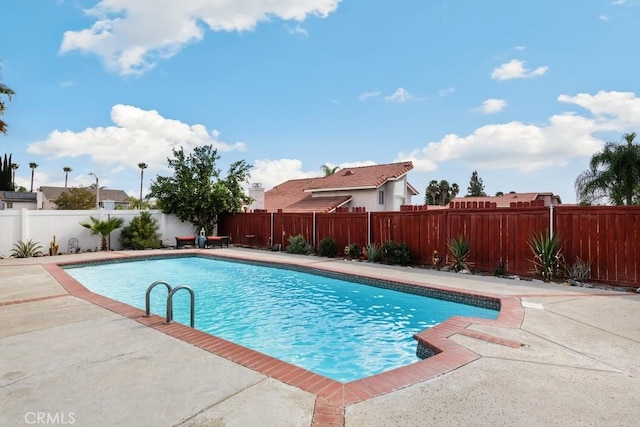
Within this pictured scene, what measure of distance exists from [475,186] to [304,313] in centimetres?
7037

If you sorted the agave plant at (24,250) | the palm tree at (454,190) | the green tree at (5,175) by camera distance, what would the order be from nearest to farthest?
the agave plant at (24,250), the green tree at (5,175), the palm tree at (454,190)

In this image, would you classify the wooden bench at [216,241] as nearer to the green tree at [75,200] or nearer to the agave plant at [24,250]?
the agave plant at [24,250]

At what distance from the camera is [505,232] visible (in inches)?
378

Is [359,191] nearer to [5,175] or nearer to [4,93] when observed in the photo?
[4,93]

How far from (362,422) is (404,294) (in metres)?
5.85

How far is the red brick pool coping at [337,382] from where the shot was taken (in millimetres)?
→ 2893

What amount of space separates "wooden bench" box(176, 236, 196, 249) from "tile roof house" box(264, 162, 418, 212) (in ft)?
23.0

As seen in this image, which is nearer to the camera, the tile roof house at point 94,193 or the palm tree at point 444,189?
the tile roof house at point 94,193

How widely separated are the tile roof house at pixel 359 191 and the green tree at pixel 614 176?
9.94m

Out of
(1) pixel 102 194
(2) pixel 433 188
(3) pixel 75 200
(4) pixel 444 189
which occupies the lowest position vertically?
(3) pixel 75 200

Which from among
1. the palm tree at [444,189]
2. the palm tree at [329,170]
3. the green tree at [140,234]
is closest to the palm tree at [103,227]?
the green tree at [140,234]

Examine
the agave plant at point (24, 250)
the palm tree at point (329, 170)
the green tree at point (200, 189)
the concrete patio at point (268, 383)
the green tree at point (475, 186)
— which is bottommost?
the concrete patio at point (268, 383)

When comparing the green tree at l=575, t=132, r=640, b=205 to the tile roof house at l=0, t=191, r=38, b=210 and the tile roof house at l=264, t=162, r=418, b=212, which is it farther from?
the tile roof house at l=0, t=191, r=38, b=210

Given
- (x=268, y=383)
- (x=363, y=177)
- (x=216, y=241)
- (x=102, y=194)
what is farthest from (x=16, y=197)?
(x=268, y=383)
